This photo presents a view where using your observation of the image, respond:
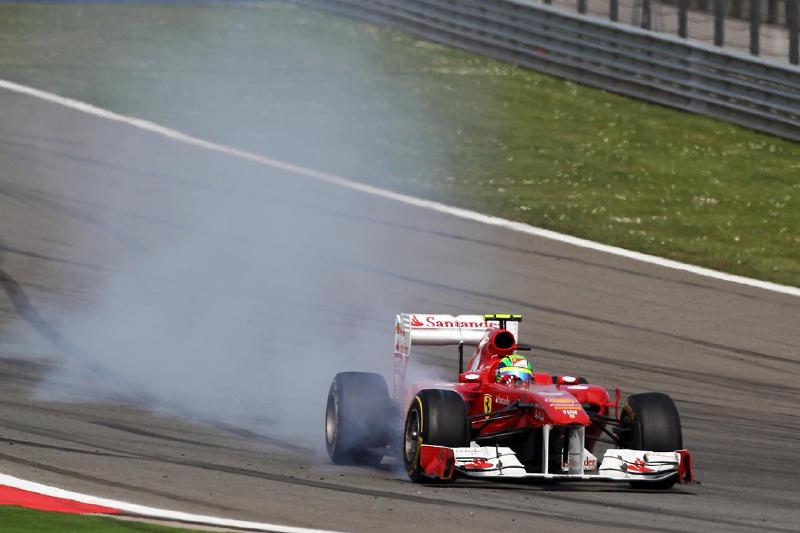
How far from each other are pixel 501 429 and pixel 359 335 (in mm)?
Answer: 5185

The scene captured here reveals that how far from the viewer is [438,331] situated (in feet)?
37.6

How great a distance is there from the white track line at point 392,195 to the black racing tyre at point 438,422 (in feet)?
27.2

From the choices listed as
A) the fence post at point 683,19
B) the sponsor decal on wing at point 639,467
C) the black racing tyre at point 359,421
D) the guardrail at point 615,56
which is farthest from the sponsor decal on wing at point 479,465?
the fence post at point 683,19

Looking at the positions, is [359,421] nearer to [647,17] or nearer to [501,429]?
[501,429]

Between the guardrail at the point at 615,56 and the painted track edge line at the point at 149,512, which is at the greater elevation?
the guardrail at the point at 615,56

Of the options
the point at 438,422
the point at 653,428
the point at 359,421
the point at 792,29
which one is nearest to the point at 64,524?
the point at 438,422

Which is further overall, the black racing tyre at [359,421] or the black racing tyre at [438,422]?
the black racing tyre at [359,421]

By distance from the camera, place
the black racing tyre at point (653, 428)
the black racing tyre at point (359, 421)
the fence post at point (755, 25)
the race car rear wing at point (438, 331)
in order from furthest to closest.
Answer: the fence post at point (755, 25)
the race car rear wing at point (438, 331)
the black racing tyre at point (359, 421)
the black racing tyre at point (653, 428)

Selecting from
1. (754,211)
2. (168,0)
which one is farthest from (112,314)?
(168,0)

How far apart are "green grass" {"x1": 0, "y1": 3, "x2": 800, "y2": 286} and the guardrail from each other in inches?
10.3

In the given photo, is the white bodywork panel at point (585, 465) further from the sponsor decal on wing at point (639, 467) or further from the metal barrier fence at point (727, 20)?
the metal barrier fence at point (727, 20)

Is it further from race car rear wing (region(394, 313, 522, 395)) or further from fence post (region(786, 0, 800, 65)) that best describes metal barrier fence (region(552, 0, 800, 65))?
race car rear wing (region(394, 313, 522, 395))

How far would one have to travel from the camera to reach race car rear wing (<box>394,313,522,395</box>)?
451 inches

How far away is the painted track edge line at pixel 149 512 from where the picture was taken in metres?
8.30
